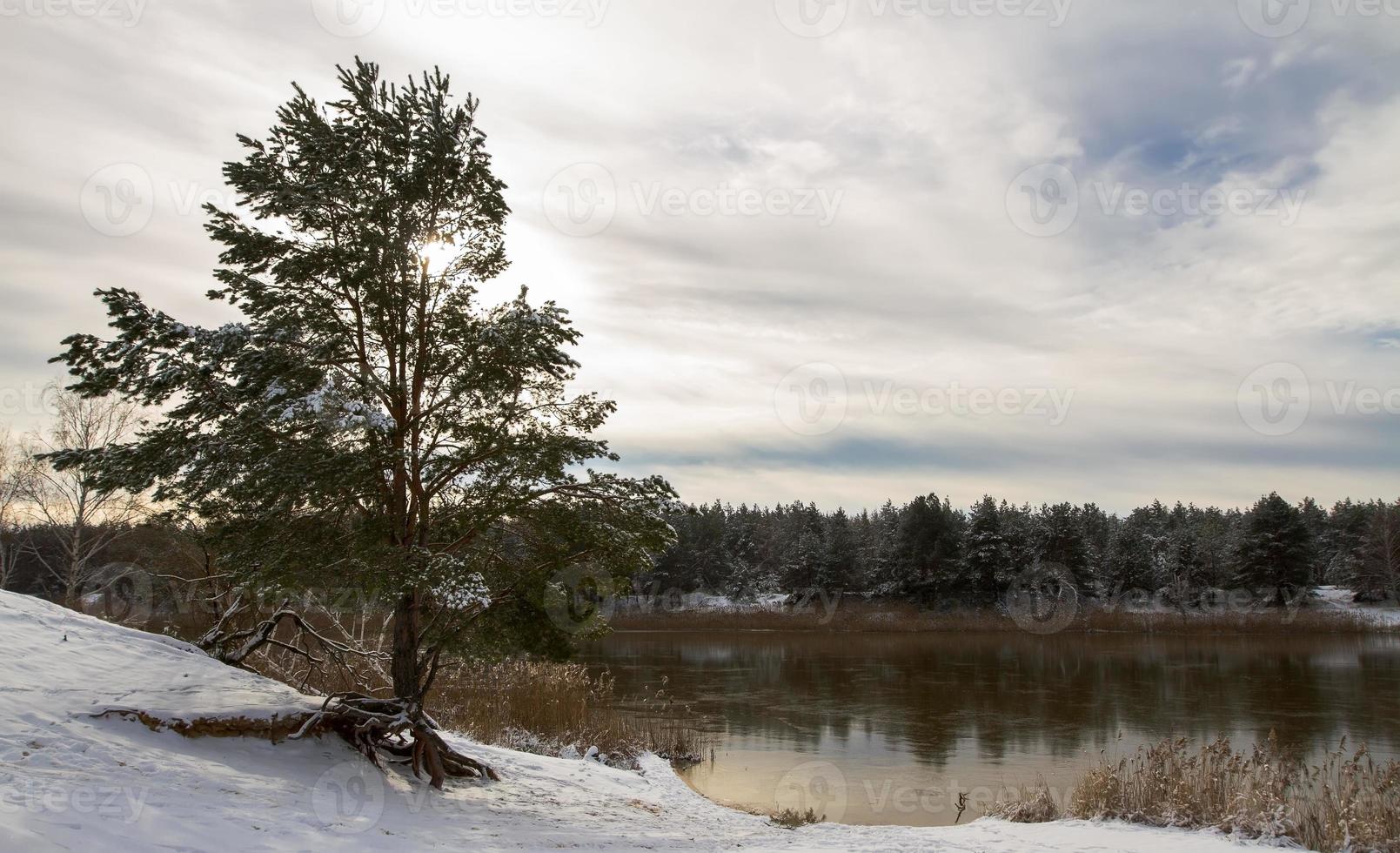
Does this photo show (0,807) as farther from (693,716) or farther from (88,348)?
(693,716)

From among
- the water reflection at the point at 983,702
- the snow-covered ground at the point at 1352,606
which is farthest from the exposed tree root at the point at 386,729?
the snow-covered ground at the point at 1352,606

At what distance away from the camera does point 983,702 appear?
26.0 m

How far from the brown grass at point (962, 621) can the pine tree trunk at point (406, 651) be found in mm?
44470

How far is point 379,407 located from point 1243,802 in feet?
40.3

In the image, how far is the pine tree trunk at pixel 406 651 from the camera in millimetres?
11078

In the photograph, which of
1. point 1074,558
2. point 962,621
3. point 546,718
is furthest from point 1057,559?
point 546,718

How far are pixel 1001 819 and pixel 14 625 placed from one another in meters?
13.2

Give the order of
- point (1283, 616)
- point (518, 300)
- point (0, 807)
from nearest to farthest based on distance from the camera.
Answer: point (0, 807), point (518, 300), point (1283, 616)

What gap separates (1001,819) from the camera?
12.3 meters

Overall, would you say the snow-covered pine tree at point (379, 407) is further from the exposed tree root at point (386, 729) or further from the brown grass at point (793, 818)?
the brown grass at point (793, 818)

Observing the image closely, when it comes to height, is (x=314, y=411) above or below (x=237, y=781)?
above

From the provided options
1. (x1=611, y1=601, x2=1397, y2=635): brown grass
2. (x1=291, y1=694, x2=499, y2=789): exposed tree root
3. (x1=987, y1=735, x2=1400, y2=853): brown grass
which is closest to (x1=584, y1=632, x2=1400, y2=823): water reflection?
(x1=987, y1=735, x2=1400, y2=853): brown grass

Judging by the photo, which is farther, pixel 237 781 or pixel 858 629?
pixel 858 629

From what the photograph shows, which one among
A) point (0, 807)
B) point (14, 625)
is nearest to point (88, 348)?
point (14, 625)
